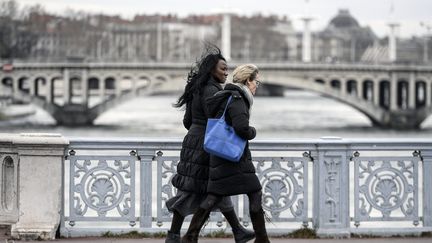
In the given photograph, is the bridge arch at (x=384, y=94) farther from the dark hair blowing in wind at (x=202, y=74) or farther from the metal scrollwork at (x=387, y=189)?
the dark hair blowing in wind at (x=202, y=74)

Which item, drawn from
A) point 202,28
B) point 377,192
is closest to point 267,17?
point 202,28

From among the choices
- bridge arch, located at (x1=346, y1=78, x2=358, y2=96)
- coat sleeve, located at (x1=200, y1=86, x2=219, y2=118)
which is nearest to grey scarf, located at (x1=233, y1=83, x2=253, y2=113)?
coat sleeve, located at (x1=200, y1=86, x2=219, y2=118)

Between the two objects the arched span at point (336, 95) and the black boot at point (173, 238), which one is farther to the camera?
the arched span at point (336, 95)

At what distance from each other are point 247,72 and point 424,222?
212 cm

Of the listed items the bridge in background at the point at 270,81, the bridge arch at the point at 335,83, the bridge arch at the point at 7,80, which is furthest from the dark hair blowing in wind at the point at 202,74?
the bridge arch at the point at 335,83

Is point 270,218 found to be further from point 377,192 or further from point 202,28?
point 202,28

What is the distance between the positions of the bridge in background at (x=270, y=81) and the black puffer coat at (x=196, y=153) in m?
53.7

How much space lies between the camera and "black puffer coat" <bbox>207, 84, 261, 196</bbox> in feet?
23.2

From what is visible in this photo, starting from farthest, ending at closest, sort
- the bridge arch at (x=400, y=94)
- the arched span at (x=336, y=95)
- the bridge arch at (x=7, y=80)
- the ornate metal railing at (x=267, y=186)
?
the bridge arch at (x=400, y=94) < the bridge arch at (x=7, y=80) < the arched span at (x=336, y=95) < the ornate metal railing at (x=267, y=186)

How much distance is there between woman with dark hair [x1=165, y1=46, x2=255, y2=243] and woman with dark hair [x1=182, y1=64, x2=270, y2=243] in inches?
5.5

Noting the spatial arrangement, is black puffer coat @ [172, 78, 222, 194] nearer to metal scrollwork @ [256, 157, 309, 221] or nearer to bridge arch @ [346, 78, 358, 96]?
metal scrollwork @ [256, 157, 309, 221]

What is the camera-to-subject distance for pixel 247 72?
7.17 m

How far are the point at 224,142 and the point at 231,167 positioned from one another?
0.67 feet

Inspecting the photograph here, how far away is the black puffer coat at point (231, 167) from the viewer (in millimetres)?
7066
